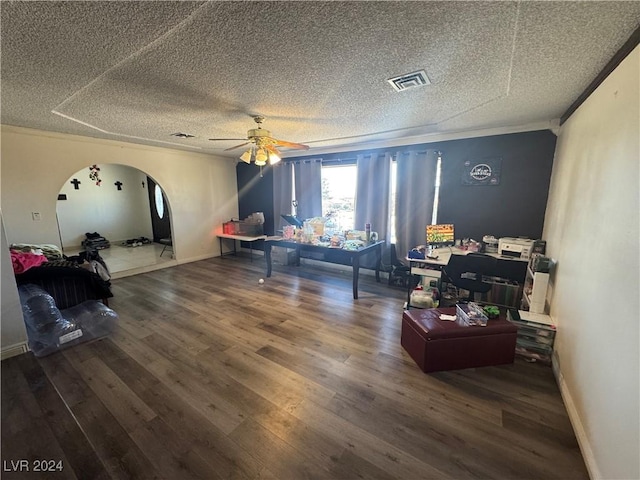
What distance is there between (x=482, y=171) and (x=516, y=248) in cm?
112

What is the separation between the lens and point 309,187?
4914 millimetres

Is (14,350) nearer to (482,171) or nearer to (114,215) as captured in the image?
(482,171)

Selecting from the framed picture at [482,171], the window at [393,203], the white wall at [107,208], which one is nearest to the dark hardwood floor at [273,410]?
the window at [393,203]

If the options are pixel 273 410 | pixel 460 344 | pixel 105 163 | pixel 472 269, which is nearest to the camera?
pixel 273 410

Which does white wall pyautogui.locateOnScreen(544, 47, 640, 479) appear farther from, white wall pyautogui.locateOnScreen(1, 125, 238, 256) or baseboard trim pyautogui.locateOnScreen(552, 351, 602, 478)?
white wall pyautogui.locateOnScreen(1, 125, 238, 256)

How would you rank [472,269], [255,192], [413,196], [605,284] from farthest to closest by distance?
1. [255,192]
2. [413,196]
3. [472,269]
4. [605,284]

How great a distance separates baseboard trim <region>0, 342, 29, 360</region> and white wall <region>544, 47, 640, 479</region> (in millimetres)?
4111

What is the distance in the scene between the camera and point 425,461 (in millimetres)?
1403

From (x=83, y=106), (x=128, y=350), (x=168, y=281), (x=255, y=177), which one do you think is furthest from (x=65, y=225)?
(x=128, y=350)

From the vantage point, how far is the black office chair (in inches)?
104

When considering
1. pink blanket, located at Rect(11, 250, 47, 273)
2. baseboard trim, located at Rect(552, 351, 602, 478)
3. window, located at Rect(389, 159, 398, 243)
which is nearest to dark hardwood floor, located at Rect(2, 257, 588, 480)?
baseboard trim, located at Rect(552, 351, 602, 478)

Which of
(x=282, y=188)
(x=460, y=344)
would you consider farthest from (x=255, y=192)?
(x=460, y=344)

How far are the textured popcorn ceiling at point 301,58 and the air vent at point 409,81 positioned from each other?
69 millimetres

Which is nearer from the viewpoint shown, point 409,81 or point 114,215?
point 409,81
